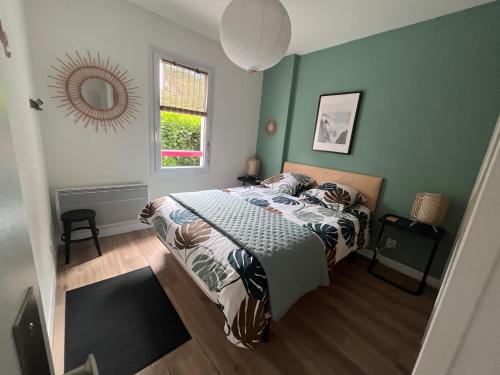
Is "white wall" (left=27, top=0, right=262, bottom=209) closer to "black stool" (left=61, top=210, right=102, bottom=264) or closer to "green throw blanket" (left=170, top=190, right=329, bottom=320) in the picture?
"black stool" (left=61, top=210, right=102, bottom=264)

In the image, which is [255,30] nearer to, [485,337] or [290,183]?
[485,337]

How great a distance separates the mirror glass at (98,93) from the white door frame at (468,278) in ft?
9.68

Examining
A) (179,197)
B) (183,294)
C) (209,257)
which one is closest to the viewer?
(209,257)

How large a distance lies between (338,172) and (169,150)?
2380 mm

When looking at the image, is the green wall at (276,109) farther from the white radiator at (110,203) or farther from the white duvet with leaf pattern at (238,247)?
the white radiator at (110,203)

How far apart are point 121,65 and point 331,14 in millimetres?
2334

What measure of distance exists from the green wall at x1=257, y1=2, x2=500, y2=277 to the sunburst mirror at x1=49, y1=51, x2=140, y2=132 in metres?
2.49

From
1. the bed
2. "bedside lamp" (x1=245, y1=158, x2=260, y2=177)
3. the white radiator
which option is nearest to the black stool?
the white radiator

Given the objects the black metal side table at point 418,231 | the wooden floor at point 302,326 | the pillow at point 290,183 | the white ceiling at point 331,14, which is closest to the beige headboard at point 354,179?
the pillow at point 290,183

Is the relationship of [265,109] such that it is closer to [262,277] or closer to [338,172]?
[338,172]

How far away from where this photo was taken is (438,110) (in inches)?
79.4

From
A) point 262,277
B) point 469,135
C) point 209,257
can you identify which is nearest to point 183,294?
point 209,257

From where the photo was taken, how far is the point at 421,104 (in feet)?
6.93

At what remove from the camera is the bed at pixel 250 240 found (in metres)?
1.19
